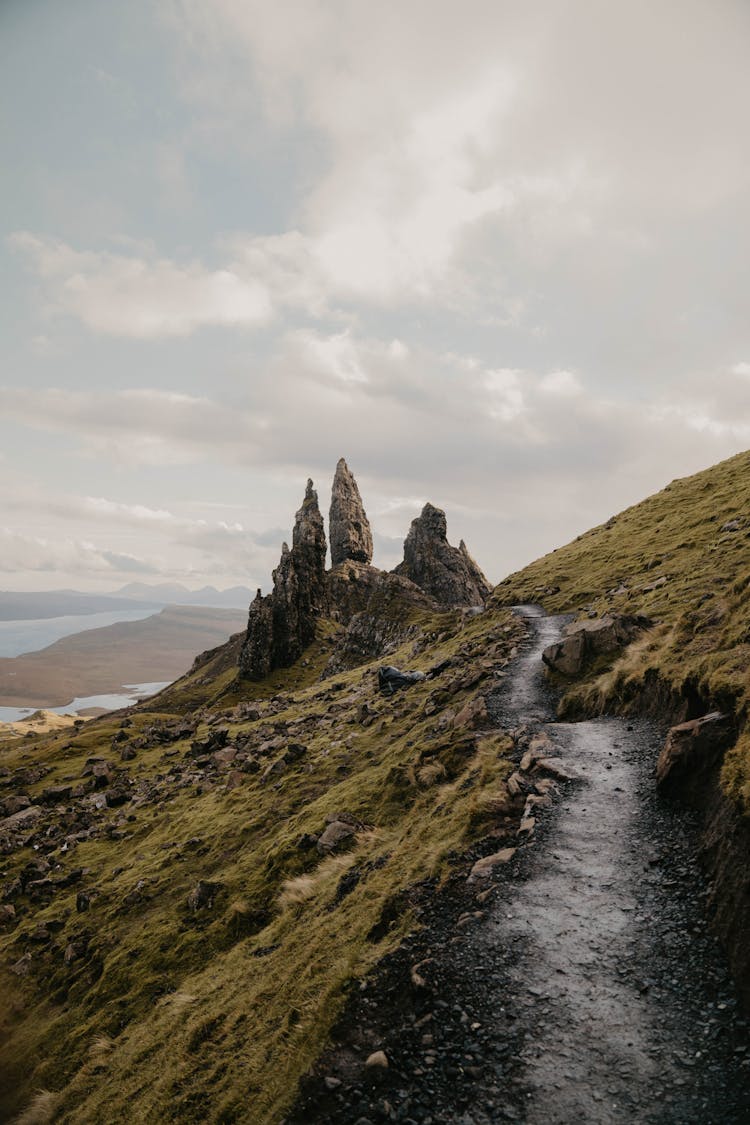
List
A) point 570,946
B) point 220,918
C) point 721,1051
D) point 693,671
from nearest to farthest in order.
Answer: point 721,1051 < point 570,946 < point 693,671 < point 220,918

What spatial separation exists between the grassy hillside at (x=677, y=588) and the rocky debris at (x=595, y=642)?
1.53 m

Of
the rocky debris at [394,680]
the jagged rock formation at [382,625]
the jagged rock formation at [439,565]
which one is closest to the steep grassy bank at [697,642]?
the rocky debris at [394,680]

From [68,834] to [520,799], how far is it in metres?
38.1

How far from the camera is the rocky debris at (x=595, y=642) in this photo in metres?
29.6

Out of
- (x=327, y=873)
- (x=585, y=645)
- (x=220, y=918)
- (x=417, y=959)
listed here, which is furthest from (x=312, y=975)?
(x=585, y=645)

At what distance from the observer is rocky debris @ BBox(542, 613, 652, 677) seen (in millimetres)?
29625

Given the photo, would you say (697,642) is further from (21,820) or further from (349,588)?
(349,588)

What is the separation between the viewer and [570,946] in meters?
11.2

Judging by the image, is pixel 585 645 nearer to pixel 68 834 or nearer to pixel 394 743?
pixel 394 743

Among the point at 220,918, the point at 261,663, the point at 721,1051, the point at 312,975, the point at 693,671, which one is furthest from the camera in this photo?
the point at 261,663

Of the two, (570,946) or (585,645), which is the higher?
(585,645)

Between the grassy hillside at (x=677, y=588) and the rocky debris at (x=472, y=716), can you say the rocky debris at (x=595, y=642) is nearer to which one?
the grassy hillside at (x=677, y=588)

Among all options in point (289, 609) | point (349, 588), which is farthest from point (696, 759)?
point (349, 588)

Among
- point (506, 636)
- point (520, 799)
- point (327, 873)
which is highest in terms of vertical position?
point (506, 636)
